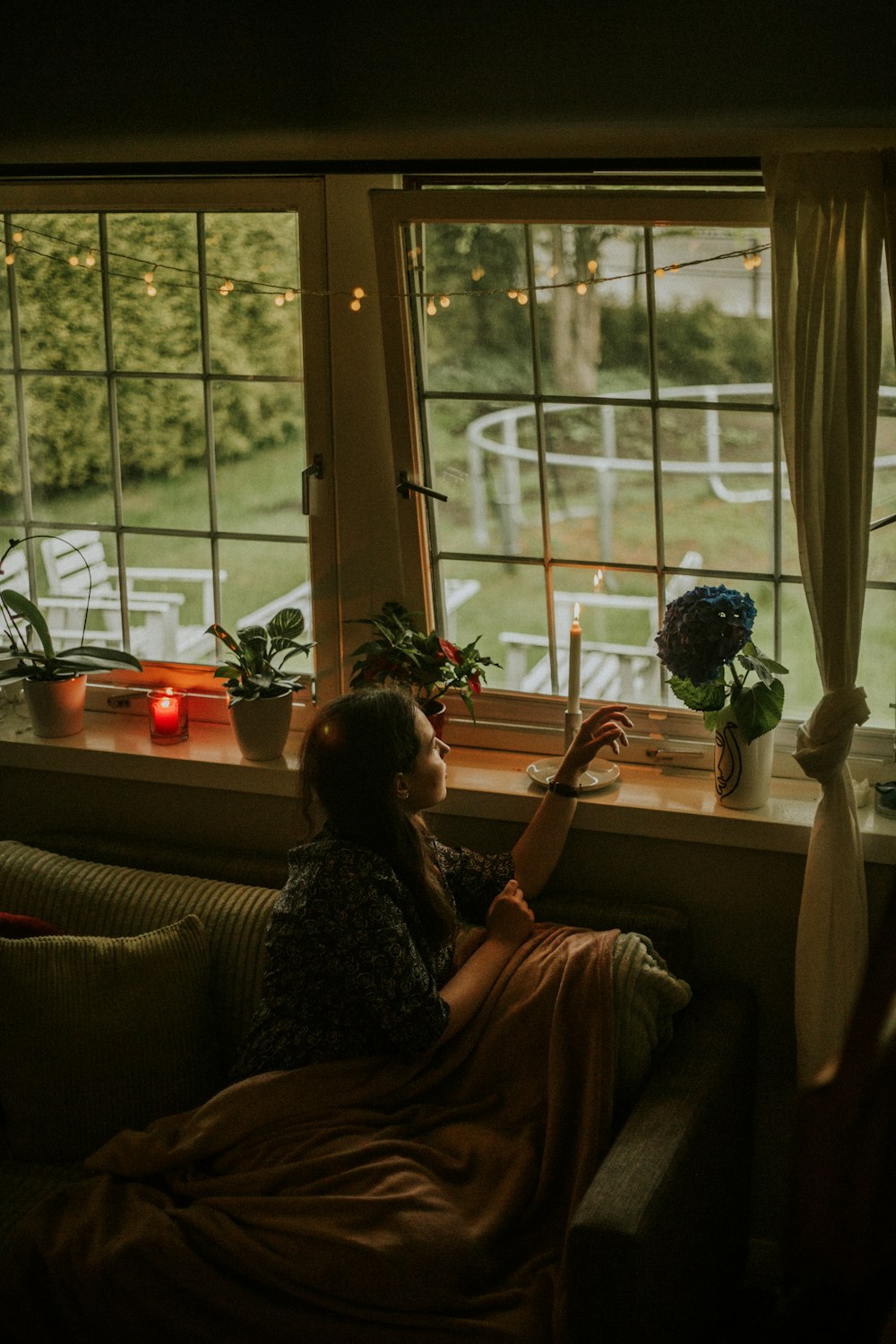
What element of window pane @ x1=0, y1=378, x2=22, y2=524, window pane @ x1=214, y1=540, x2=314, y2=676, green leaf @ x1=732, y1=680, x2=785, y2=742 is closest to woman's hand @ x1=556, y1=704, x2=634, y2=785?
green leaf @ x1=732, y1=680, x2=785, y2=742

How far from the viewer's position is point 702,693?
8.03 feet

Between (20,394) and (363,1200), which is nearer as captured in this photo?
(363,1200)

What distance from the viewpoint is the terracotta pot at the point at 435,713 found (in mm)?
2646

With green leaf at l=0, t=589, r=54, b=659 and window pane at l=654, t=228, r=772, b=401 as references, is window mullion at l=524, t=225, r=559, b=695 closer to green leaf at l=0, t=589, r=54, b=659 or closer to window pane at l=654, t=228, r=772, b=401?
window pane at l=654, t=228, r=772, b=401

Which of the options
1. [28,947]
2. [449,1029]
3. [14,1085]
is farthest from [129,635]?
[449,1029]

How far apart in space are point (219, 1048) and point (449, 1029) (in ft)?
1.90

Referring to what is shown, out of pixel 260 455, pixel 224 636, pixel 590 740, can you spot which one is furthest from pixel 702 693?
pixel 260 455

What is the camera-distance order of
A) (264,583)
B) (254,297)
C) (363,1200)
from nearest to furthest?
(363,1200) → (254,297) → (264,583)

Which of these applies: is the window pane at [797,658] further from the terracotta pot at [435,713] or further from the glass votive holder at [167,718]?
the glass votive holder at [167,718]

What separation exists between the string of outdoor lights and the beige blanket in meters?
1.36

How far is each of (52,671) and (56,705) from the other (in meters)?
0.09

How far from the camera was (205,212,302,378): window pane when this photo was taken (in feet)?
8.86

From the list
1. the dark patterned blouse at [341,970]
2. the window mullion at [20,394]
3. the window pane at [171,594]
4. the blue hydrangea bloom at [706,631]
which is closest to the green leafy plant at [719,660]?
the blue hydrangea bloom at [706,631]

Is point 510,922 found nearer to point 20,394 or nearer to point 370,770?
point 370,770
